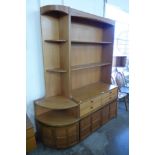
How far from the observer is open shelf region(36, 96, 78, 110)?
2.04 meters

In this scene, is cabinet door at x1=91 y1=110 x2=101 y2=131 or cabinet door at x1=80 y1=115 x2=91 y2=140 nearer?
cabinet door at x1=80 y1=115 x2=91 y2=140

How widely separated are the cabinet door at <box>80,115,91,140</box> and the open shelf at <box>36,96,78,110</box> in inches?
14.7

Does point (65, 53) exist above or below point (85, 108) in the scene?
above

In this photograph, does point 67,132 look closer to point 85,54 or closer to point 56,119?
point 56,119

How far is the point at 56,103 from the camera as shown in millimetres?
2146

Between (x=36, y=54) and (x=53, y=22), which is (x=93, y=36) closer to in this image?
(x=53, y=22)

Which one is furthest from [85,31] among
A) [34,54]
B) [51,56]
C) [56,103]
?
[56,103]

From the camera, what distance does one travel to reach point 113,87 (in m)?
2.93

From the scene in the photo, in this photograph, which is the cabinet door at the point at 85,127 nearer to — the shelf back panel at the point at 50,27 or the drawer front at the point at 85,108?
the drawer front at the point at 85,108

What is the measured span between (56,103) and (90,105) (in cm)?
58

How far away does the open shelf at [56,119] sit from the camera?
2084mm

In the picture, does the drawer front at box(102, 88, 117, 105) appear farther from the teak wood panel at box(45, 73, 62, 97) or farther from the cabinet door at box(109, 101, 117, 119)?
the teak wood panel at box(45, 73, 62, 97)

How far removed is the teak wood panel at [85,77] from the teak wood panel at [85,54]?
0.63ft

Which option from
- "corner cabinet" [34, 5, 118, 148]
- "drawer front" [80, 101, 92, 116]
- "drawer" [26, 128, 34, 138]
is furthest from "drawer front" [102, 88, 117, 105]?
"drawer" [26, 128, 34, 138]
